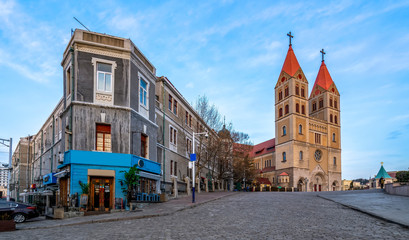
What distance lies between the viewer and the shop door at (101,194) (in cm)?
1900

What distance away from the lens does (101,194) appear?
63.3 feet

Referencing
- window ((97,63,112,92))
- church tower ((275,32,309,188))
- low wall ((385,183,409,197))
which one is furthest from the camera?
church tower ((275,32,309,188))

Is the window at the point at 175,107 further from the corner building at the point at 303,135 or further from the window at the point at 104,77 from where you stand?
the corner building at the point at 303,135

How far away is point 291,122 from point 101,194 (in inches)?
2348

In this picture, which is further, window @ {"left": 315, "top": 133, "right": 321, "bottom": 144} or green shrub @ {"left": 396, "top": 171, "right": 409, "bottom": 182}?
window @ {"left": 315, "top": 133, "right": 321, "bottom": 144}

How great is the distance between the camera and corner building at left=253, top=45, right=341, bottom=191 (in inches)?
2844

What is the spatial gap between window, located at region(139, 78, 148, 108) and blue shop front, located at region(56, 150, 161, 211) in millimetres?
4456

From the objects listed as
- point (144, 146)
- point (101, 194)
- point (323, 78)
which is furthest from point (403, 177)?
point (101, 194)

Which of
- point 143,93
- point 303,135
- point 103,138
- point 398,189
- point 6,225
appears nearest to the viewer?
point 6,225

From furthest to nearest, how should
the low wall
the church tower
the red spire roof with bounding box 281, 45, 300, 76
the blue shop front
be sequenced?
the red spire roof with bounding box 281, 45, 300, 76, the church tower, the low wall, the blue shop front

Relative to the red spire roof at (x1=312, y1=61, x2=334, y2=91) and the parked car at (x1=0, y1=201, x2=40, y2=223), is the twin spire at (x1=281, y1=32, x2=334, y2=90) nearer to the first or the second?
the red spire roof at (x1=312, y1=61, x2=334, y2=91)

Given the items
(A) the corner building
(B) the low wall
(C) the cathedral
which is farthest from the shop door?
(A) the corner building

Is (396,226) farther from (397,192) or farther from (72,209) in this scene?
(397,192)

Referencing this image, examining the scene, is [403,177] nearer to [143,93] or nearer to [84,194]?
[143,93]
